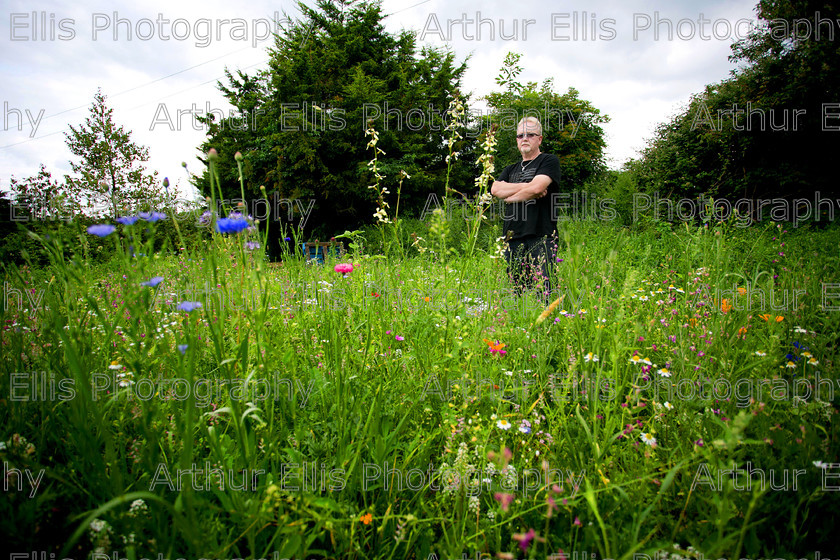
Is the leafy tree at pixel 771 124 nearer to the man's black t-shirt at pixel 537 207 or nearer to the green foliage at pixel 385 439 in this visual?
the man's black t-shirt at pixel 537 207

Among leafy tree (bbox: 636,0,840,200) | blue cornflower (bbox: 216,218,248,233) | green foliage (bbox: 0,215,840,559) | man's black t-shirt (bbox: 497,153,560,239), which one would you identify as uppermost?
leafy tree (bbox: 636,0,840,200)

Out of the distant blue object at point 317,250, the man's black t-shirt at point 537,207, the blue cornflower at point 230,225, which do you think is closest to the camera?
the blue cornflower at point 230,225

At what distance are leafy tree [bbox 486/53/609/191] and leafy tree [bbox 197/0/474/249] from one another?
2.09 m

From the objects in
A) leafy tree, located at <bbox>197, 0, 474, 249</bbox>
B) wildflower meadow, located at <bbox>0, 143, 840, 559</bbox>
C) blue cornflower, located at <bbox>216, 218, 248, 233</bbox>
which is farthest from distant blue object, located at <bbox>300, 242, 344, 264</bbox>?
leafy tree, located at <bbox>197, 0, 474, 249</bbox>

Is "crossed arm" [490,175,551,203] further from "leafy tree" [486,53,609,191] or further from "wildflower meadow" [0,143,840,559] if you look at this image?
"leafy tree" [486,53,609,191]

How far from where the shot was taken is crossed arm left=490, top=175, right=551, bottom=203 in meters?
3.44

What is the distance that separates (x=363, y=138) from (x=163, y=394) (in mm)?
13353

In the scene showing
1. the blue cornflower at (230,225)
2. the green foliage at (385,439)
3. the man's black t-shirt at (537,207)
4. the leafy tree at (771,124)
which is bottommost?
the green foliage at (385,439)

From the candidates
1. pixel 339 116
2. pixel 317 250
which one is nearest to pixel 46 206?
pixel 317 250

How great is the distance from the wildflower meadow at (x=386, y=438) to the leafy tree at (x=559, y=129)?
1354cm

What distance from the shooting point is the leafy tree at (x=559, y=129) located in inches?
574

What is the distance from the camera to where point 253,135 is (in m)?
15.0

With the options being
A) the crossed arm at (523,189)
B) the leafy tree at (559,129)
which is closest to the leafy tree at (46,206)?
the crossed arm at (523,189)

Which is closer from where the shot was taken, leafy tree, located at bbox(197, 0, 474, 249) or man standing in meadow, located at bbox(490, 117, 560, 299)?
man standing in meadow, located at bbox(490, 117, 560, 299)
